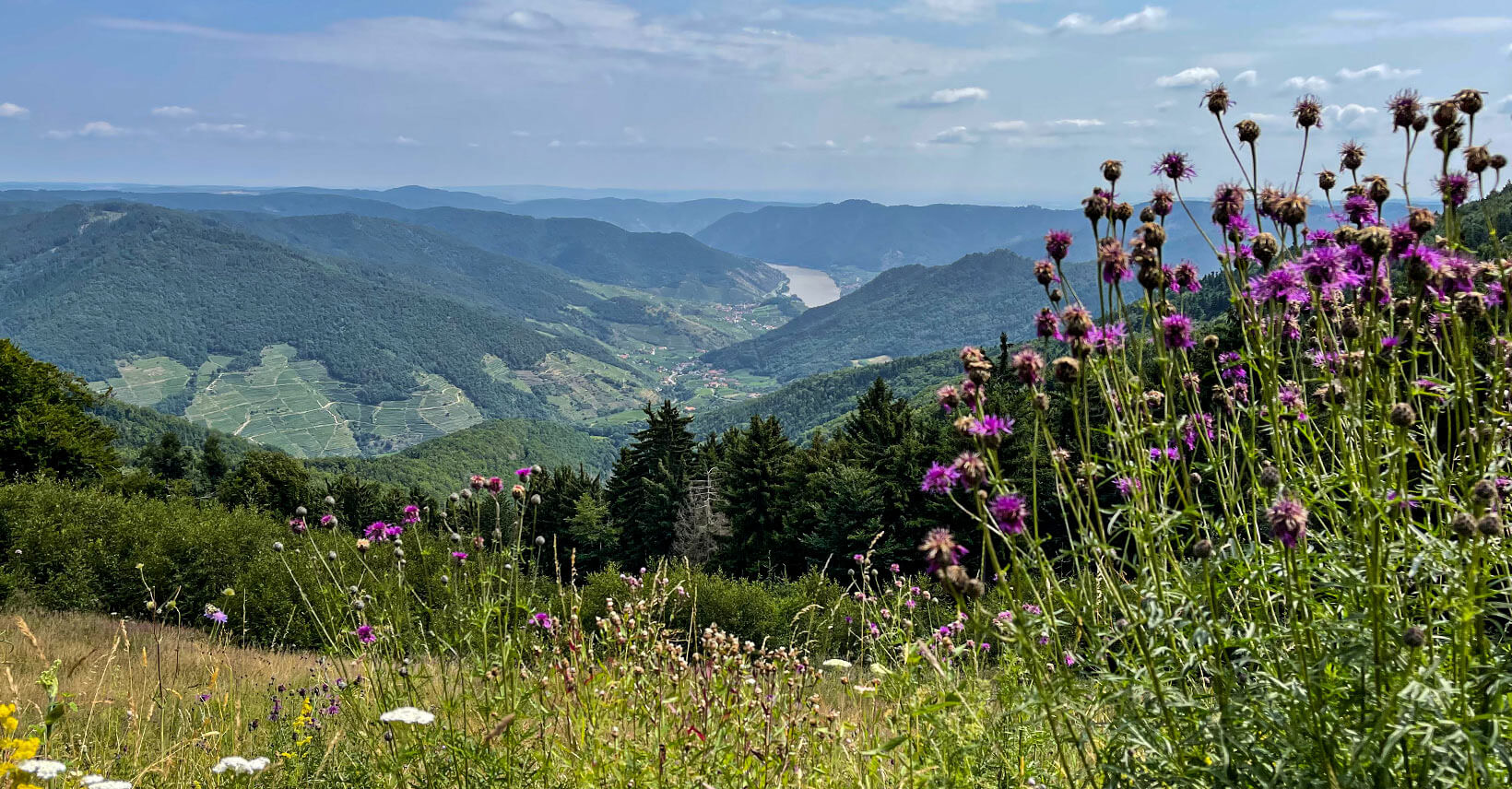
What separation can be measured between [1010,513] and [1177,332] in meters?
1.19

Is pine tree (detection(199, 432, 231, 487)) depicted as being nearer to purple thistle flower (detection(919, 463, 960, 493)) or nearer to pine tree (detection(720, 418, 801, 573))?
pine tree (detection(720, 418, 801, 573))

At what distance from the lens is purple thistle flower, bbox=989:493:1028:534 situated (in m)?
2.14

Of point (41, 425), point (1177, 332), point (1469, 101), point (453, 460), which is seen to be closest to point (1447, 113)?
point (1469, 101)

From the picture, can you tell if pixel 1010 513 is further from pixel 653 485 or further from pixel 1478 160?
pixel 653 485

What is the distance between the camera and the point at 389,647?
3.73 meters

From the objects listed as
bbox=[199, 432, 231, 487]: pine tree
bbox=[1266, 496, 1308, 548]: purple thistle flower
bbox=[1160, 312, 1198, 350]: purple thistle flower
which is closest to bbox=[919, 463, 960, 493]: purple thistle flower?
bbox=[1266, 496, 1308, 548]: purple thistle flower

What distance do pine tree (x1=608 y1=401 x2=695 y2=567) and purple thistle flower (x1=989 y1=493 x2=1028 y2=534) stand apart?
42469 mm

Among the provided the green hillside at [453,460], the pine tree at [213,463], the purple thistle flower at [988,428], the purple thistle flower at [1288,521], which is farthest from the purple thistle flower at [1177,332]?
the green hillside at [453,460]

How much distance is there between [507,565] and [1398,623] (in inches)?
131

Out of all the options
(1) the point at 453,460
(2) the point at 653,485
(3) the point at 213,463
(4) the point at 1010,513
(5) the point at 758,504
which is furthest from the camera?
(1) the point at 453,460

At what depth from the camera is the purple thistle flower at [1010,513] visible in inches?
84.1

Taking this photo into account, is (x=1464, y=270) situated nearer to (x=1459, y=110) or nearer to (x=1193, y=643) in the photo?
(x=1459, y=110)

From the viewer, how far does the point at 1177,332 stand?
288 cm

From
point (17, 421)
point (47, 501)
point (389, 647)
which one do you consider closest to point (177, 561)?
point (47, 501)
